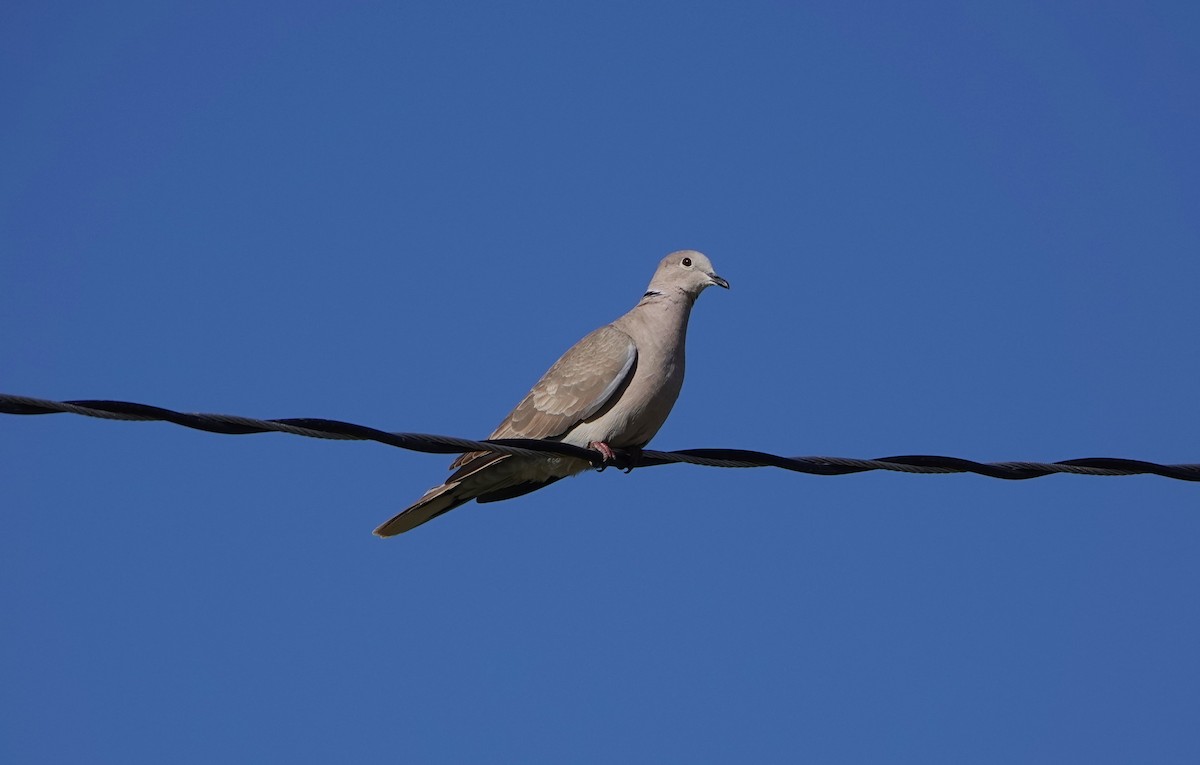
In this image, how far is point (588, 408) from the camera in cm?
649

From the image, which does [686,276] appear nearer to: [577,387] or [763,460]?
[577,387]

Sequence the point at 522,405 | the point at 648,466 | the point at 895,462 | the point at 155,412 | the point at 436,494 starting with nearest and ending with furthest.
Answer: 1. the point at 155,412
2. the point at 895,462
3. the point at 648,466
4. the point at 436,494
5. the point at 522,405

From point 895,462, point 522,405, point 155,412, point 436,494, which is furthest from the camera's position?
point 522,405

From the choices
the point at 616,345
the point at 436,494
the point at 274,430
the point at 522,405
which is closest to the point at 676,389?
the point at 616,345

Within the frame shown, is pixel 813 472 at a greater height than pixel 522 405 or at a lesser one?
lesser

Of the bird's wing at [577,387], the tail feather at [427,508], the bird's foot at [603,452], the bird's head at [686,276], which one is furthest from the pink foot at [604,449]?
the bird's head at [686,276]

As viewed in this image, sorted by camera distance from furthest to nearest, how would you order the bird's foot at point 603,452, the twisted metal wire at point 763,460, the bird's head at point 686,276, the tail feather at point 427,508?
the bird's head at point 686,276 → the tail feather at point 427,508 → the bird's foot at point 603,452 → the twisted metal wire at point 763,460

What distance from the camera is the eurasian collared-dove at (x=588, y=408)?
645 cm

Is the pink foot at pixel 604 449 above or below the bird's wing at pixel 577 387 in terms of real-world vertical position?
below

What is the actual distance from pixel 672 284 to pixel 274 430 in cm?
344

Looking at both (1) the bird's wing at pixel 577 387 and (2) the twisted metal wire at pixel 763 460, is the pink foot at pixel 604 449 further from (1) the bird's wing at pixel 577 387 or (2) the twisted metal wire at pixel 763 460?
(2) the twisted metal wire at pixel 763 460

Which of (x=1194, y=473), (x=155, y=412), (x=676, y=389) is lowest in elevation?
(x=155, y=412)

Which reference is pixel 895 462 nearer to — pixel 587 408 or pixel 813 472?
pixel 813 472

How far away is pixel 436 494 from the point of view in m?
6.43
